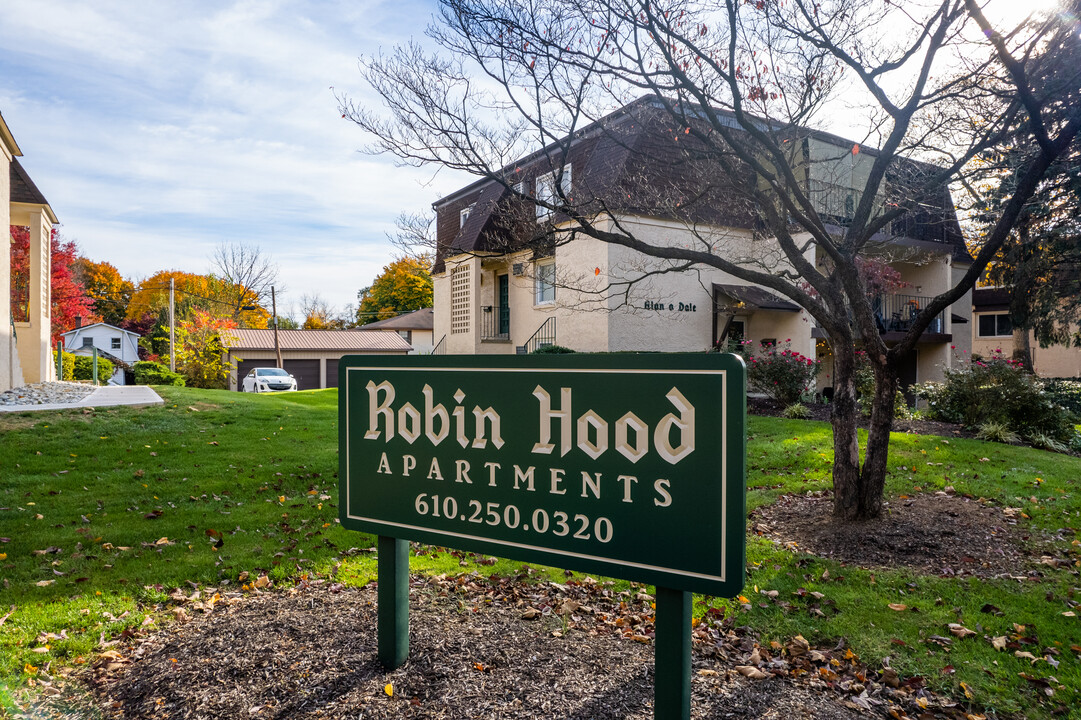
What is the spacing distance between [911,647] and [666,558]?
101 inches

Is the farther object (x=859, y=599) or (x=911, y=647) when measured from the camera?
(x=859, y=599)

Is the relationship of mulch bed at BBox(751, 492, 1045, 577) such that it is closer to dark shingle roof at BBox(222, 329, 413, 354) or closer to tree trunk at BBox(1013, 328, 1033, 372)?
tree trunk at BBox(1013, 328, 1033, 372)

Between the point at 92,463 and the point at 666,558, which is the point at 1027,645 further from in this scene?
the point at 92,463

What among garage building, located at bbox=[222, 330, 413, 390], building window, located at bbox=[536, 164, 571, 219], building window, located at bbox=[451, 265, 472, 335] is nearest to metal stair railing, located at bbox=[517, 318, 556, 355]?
building window, located at bbox=[536, 164, 571, 219]

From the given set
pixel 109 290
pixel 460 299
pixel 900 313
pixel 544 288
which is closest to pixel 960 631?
pixel 544 288

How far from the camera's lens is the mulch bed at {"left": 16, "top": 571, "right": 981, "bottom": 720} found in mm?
3002

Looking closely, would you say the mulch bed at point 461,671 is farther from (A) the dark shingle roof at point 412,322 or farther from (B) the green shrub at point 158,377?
(A) the dark shingle roof at point 412,322

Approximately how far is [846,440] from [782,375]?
9.34 metres

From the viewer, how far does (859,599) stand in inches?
185

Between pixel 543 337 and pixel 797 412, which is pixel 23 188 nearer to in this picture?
pixel 543 337

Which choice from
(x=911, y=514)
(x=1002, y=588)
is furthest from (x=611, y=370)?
(x=911, y=514)

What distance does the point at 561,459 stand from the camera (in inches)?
106

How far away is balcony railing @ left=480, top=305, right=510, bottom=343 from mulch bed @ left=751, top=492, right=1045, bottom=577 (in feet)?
56.8

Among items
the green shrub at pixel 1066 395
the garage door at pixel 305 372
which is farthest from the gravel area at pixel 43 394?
the garage door at pixel 305 372
